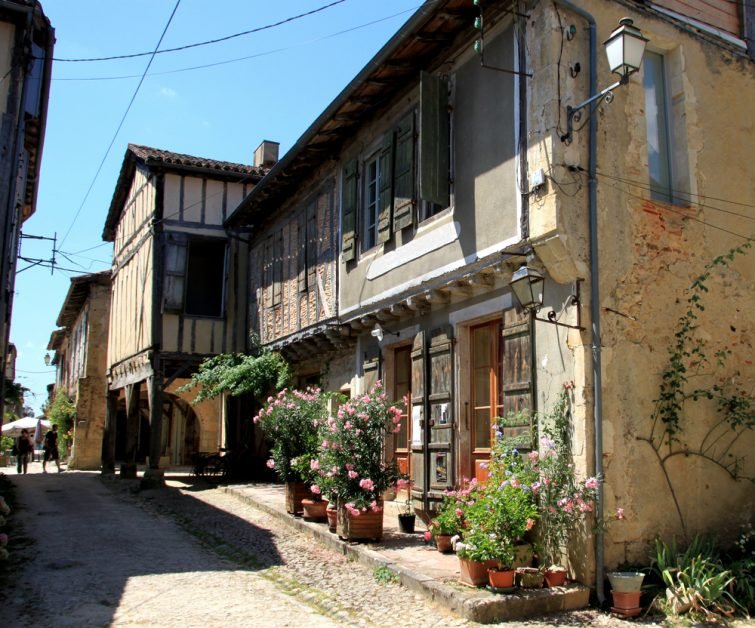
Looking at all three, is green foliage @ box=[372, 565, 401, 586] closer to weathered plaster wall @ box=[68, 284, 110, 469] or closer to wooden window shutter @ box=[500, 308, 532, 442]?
wooden window shutter @ box=[500, 308, 532, 442]

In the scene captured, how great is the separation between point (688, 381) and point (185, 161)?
11438 mm

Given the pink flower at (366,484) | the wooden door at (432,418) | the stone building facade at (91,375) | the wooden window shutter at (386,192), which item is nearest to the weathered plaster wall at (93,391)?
the stone building facade at (91,375)

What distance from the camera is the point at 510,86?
6.99 m

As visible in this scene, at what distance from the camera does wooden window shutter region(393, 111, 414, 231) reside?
8.59 metres

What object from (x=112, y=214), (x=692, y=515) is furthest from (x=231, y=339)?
(x=692, y=515)

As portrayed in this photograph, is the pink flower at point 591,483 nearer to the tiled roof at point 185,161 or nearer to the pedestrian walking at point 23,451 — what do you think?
the tiled roof at point 185,161

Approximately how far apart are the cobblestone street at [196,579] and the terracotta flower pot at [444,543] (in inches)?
28.2

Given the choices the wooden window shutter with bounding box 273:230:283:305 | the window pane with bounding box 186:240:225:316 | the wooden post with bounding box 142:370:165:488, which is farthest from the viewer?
the window pane with bounding box 186:240:225:316

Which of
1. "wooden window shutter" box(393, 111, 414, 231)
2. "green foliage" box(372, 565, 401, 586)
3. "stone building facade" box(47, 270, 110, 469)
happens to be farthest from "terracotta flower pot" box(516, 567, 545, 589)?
"stone building facade" box(47, 270, 110, 469)

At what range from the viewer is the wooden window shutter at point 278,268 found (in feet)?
43.1

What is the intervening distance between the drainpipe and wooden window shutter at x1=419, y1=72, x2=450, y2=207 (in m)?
1.77

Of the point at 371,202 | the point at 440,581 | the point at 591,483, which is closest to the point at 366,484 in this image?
the point at 440,581

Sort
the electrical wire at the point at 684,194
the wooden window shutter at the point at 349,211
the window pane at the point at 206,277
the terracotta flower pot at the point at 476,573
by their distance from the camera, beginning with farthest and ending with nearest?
the window pane at the point at 206,277 → the wooden window shutter at the point at 349,211 → the electrical wire at the point at 684,194 → the terracotta flower pot at the point at 476,573

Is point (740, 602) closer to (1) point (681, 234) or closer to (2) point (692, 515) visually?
(2) point (692, 515)
